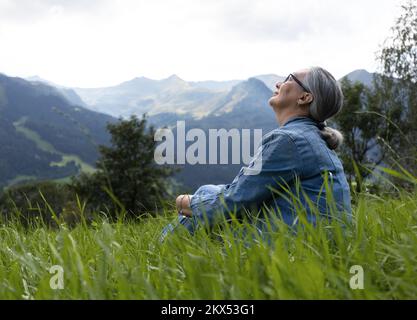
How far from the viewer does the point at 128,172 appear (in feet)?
152

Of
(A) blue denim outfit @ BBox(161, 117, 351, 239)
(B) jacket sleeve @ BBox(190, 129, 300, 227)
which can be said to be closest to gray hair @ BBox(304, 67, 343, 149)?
(A) blue denim outfit @ BBox(161, 117, 351, 239)

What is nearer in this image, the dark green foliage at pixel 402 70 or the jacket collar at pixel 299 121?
the jacket collar at pixel 299 121

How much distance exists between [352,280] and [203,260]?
531 millimetres

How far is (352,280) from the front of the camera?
1.50 meters

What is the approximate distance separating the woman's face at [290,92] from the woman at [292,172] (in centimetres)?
4

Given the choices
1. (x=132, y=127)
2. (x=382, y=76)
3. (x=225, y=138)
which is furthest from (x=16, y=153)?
(x=225, y=138)

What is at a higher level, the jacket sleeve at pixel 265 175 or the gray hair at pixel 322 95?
the gray hair at pixel 322 95

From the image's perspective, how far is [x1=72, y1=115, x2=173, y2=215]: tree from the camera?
A: 45062 millimetres

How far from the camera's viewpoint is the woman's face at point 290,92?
3328 millimetres

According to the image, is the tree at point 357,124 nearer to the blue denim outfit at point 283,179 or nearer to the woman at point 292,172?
the woman at point 292,172

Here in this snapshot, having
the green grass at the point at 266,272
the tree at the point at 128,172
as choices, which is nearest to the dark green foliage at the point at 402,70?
the tree at the point at 128,172

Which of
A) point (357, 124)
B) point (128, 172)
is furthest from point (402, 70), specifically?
point (128, 172)

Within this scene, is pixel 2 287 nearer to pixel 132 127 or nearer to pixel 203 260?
pixel 203 260
